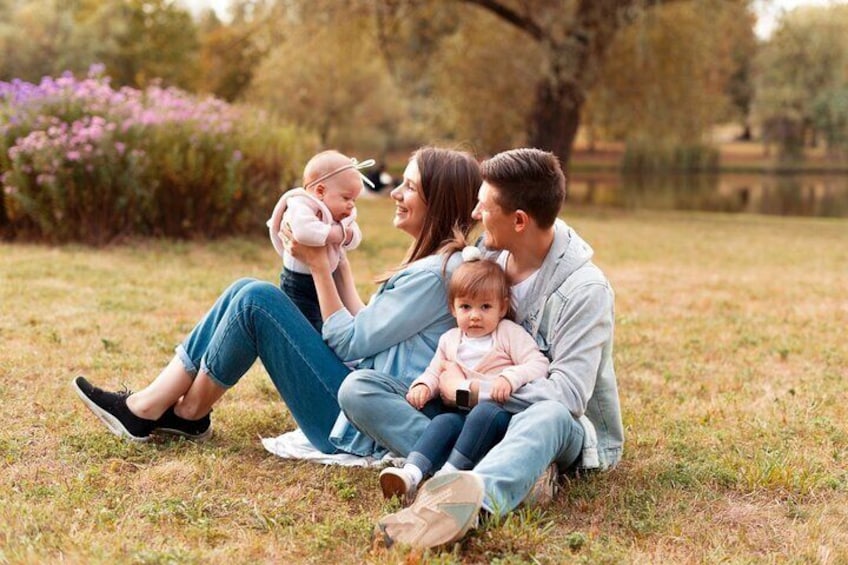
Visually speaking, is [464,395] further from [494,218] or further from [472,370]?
[494,218]

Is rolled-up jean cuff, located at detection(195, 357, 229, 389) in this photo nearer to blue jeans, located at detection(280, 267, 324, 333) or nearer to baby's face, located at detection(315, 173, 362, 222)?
blue jeans, located at detection(280, 267, 324, 333)

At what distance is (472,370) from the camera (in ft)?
10.6

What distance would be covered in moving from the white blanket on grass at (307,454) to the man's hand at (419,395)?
32cm

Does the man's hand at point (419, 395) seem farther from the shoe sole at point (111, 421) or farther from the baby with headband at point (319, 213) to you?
the shoe sole at point (111, 421)

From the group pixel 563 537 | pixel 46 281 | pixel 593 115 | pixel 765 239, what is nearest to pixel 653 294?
pixel 46 281

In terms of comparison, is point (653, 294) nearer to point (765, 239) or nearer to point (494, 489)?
point (494, 489)

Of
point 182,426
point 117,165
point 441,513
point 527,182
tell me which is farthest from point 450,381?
point 117,165

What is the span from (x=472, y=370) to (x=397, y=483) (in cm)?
46

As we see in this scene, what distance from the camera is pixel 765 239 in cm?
1421

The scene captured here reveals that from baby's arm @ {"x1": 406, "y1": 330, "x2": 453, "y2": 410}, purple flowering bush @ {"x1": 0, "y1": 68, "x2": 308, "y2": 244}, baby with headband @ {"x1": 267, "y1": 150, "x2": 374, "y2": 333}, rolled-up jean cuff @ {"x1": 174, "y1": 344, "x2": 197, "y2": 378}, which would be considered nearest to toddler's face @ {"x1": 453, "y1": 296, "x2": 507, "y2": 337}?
baby's arm @ {"x1": 406, "y1": 330, "x2": 453, "y2": 410}

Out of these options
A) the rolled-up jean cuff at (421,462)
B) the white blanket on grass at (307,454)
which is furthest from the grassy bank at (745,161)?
the rolled-up jean cuff at (421,462)

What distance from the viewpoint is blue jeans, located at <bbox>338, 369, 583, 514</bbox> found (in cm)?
286

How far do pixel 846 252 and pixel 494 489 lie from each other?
10980mm

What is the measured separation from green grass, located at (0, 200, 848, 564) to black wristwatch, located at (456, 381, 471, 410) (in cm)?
42
